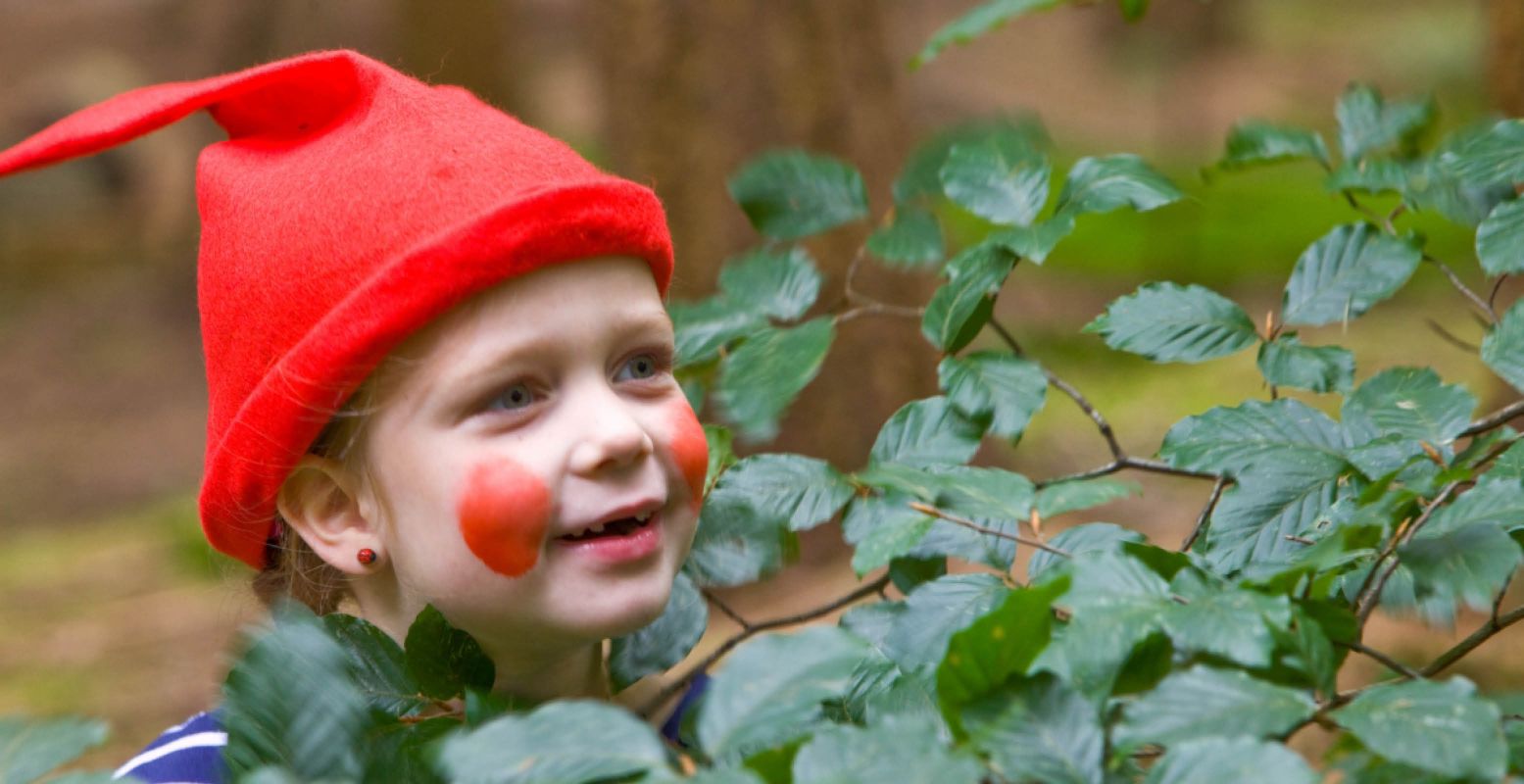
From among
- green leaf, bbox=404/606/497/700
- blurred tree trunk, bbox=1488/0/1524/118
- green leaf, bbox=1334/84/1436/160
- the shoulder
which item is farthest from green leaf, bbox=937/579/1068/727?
blurred tree trunk, bbox=1488/0/1524/118

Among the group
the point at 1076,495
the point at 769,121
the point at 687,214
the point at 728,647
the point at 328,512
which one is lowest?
the point at 687,214

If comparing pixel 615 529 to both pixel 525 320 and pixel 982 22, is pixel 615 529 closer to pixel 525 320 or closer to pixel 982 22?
pixel 525 320

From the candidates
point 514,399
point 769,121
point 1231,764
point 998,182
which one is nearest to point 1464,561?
point 1231,764

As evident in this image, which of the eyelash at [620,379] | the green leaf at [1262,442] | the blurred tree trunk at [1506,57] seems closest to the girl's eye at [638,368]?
the eyelash at [620,379]

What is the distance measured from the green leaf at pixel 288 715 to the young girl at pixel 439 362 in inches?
14.1

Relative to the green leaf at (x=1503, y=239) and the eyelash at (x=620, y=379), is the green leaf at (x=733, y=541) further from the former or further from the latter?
the green leaf at (x=1503, y=239)

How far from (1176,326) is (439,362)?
65cm

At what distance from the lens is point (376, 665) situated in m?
1.16

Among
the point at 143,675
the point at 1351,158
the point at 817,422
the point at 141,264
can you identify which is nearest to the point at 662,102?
the point at 817,422

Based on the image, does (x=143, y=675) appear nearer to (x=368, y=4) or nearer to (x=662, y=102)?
(x=662, y=102)

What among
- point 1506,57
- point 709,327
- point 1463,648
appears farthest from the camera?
point 1506,57

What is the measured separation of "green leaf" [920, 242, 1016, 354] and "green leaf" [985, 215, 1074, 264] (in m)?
0.02

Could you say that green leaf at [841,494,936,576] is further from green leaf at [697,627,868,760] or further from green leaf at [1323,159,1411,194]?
green leaf at [1323,159,1411,194]

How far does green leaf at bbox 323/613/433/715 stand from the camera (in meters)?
1.14
